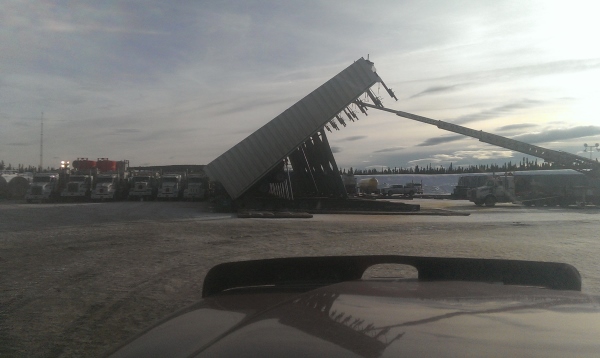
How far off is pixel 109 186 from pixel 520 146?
32813 millimetres

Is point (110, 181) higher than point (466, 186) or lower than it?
lower

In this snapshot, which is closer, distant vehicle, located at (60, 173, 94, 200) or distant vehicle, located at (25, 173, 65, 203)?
distant vehicle, located at (25, 173, 65, 203)

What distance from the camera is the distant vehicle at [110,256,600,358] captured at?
1771 millimetres

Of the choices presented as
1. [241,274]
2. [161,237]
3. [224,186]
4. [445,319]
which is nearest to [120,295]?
[241,274]

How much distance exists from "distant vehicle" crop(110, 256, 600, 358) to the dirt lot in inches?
107

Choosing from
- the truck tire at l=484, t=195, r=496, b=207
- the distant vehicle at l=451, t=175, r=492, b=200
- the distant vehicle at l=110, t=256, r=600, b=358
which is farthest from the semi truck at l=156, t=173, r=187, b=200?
the distant vehicle at l=110, t=256, r=600, b=358

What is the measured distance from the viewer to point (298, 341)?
1790 mm

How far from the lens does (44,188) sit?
123 feet

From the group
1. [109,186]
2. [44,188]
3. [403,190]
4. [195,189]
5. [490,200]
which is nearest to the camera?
[44,188]

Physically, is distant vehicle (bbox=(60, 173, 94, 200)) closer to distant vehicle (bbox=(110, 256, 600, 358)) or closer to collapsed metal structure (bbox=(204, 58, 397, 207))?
collapsed metal structure (bbox=(204, 58, 397, 207))

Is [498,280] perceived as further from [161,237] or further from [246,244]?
[161,237]

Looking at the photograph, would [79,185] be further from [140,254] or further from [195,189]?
[140,254]

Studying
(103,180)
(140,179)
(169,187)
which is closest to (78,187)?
(103,180)

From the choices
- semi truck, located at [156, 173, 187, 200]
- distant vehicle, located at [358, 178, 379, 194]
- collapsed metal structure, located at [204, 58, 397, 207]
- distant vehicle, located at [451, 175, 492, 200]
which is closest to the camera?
collapsed metal structure, located at [204, 58, 397, 207]
